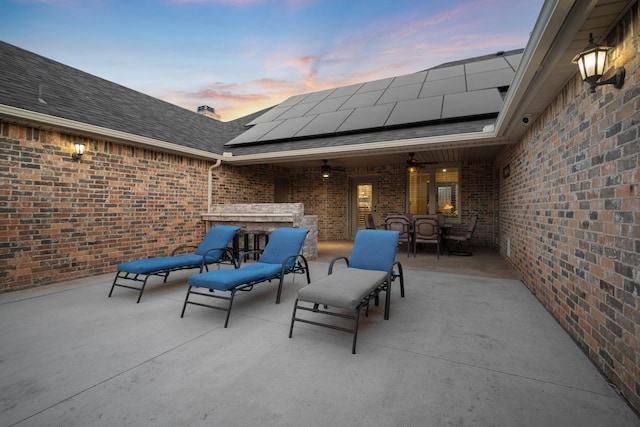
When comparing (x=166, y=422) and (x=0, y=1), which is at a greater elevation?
(x=0, y=1)

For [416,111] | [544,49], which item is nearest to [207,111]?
[416,111]

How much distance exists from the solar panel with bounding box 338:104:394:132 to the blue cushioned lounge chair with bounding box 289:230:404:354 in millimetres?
4193

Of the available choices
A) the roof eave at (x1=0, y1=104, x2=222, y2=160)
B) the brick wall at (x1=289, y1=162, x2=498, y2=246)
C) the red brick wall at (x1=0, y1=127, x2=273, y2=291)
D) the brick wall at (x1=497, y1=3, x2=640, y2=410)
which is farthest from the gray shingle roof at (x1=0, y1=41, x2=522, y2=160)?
the brick wall at (x1=497, y1=3, x2=640, y2=410)

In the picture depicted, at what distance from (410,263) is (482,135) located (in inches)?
117

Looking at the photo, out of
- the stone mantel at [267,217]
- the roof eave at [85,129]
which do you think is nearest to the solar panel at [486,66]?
the stone mantel at [267,217]

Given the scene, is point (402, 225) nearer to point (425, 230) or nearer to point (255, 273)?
point (425, 230)

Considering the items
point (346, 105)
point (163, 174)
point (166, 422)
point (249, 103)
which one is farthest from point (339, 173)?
point (166, 422)

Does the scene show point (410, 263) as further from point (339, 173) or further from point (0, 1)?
point (0, 1)

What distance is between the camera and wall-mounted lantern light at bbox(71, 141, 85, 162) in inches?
188

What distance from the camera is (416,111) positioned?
712cm

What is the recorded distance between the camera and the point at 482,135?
17.1 ft

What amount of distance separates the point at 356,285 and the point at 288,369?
1.03m

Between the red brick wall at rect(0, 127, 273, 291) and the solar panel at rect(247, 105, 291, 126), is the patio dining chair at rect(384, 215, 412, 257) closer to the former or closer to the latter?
the red brick wall at rect(0, 127, 273, 291)

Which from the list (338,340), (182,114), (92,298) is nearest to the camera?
(338,340)
